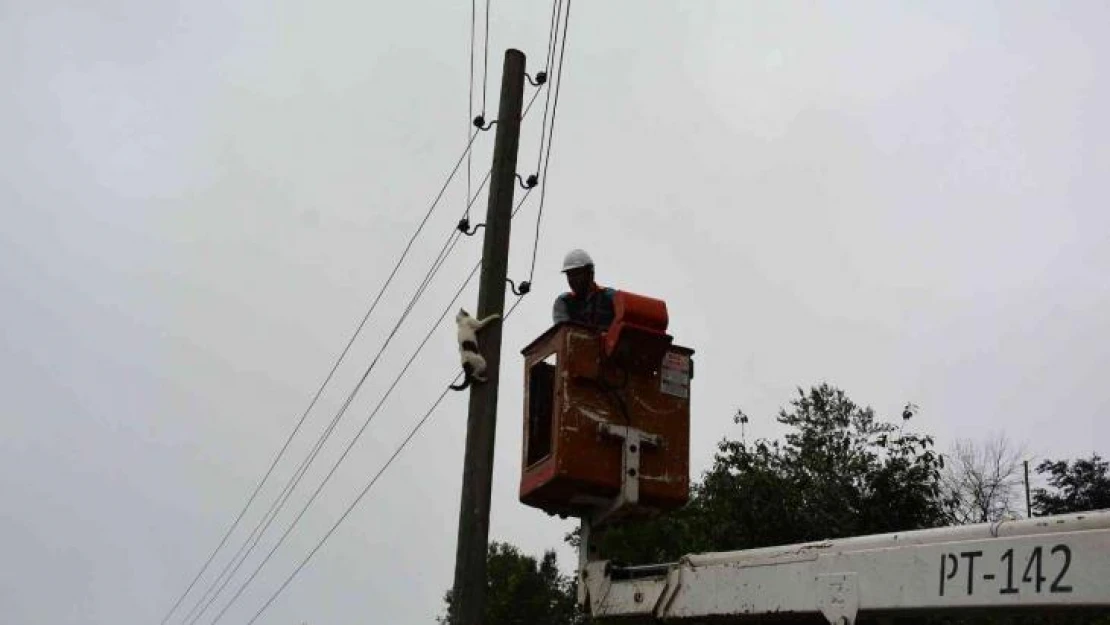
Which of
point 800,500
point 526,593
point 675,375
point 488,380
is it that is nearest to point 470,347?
point 488,380

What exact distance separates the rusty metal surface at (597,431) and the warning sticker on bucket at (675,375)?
1.0 inches

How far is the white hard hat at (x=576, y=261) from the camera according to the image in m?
6.39

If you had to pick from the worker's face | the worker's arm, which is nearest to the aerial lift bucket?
the worker's arm

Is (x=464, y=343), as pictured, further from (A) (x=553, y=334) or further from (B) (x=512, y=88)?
(B) (x=512, y=88)

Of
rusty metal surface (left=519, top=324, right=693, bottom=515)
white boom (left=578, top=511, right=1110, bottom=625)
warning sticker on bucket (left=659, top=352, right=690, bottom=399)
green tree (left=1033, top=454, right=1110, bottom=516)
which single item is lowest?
white boom (left=578, top=511, right=1110, bottom=625)

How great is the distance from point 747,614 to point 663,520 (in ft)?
64.0

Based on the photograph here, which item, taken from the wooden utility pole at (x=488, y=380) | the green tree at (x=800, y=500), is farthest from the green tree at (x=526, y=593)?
the wooden utility pole at (x=488, y=380)

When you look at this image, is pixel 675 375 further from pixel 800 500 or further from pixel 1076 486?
pixel 1076 486

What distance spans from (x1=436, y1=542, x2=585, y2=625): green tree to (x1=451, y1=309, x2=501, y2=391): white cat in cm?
3068

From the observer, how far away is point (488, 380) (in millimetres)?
6902

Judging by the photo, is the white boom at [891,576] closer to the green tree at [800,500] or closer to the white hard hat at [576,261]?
the white hard hat at [576,261]

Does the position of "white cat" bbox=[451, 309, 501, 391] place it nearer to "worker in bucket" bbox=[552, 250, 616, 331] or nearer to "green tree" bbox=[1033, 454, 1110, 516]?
"worker in bucket" bbox=[552, 250, 616, 331]

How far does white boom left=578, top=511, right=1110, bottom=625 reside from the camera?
3.56m

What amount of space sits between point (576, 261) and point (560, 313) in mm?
373
